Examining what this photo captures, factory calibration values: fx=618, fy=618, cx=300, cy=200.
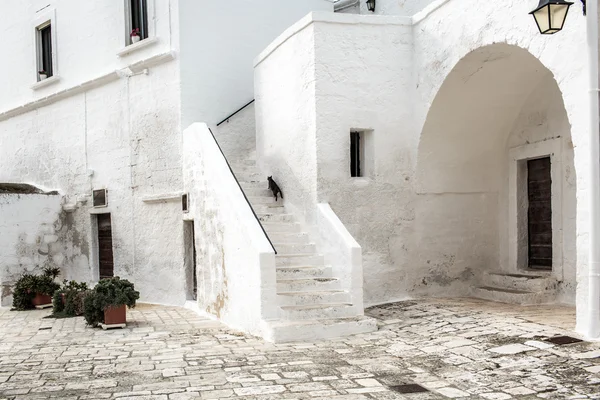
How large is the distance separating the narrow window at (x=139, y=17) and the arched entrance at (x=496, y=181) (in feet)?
20.6

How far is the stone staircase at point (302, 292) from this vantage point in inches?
289

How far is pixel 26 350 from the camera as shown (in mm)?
7207

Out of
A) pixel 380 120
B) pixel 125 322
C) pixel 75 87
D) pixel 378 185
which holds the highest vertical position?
pixel 75 87

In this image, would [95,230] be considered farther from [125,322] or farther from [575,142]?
[575,142]

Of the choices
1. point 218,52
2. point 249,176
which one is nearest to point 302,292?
Answer: point 249,176

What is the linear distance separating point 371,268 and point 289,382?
3.95 m

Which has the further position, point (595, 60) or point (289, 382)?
point (595, 60)

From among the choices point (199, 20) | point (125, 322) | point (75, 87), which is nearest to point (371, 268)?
point (125, 322)

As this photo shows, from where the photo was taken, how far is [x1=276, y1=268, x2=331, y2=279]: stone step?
27.0 ft

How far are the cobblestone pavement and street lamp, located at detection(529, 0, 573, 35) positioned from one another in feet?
9.88

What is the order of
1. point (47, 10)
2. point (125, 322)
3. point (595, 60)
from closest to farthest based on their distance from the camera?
point (595, 60) < point (125, 322) < point (47, 10)

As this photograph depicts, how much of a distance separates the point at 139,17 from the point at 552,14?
886 centimetres

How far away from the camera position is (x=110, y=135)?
12781mm

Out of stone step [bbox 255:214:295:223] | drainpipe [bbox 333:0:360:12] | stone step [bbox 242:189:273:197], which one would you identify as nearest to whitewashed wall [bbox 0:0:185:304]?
stone step [bbox 242:189:273:197]
